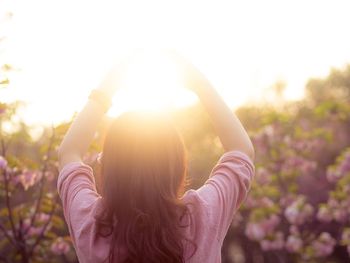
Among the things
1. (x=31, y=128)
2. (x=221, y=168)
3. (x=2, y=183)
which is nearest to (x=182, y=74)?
(x=221, y=168)

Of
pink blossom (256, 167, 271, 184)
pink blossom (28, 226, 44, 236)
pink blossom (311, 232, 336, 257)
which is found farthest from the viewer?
pink blossom (256, 167, 271, 184)

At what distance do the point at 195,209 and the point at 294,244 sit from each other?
7.61 meters

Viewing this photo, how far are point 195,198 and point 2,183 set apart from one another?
149 inches

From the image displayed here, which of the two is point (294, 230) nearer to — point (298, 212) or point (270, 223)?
point (270, 223)

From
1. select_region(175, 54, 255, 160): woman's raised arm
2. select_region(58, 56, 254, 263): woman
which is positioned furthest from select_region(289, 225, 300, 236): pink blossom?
select_region(58, 56, 254, 263): woman

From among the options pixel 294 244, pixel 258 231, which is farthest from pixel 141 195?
pixel 258 231

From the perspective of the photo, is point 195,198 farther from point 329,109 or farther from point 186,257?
point 329,109

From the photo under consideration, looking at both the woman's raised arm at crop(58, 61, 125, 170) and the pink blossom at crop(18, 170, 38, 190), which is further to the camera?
the pink blossom at crop(18, 170, 38, 190)

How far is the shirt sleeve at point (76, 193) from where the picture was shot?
1.67 metres

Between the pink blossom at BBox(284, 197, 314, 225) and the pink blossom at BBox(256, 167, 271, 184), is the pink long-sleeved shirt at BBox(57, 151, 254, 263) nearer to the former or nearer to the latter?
the pink blossom at BBox(284, 197, 314, 225)

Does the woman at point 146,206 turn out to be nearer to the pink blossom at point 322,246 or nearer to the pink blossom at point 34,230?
the pink blossom at point 34,230

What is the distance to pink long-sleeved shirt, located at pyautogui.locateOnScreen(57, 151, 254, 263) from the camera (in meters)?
1.64

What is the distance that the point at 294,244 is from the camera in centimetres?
891

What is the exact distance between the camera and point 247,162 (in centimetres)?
180
